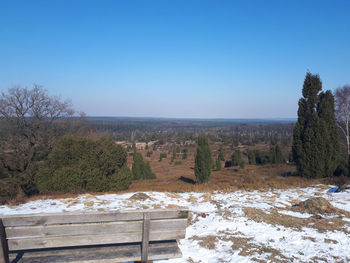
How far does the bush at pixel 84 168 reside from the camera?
12414 mm

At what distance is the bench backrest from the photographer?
2668 mm

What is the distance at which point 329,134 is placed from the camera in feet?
52.3

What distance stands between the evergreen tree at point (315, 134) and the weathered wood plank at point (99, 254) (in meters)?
15.3

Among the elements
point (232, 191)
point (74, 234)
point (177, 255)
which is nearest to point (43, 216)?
point (74, 234)

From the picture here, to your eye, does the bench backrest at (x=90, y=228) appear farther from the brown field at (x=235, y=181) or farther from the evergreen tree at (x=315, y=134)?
the evergreen tree at (x=315, y=134)

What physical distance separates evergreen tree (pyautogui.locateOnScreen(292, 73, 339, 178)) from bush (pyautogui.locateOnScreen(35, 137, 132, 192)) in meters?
11.3

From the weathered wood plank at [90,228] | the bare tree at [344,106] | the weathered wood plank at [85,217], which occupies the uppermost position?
the bare tree at [344,106]

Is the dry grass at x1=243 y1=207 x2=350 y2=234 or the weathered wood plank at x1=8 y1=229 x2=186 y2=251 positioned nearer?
the weathered wood plank at x1=8 y1=229 x2=186 y2=251

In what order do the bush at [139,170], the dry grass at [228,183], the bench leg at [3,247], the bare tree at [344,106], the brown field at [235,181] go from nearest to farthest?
1. the bench leg at [3,247]
2. the dry grass at [228,183]
3. the brown field at [235,181]
4. the bare tree at [344,106]
5. the bush at [139,170]

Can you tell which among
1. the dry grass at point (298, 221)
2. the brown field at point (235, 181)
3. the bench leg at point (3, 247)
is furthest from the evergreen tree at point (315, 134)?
the bench leg at point (3, 247)

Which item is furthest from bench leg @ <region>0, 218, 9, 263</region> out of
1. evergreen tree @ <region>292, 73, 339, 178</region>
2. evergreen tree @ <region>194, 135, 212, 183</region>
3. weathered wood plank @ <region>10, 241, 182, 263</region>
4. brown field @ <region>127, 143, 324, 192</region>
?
evergreen tree @ <region>194, 135, 212, 183</region>

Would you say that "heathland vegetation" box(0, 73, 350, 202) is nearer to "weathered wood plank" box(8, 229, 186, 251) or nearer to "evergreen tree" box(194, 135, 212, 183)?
"evergreen tree" box(194, 135, 212, 183)

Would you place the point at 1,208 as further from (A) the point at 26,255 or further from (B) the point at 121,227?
(B) the point at 121,227

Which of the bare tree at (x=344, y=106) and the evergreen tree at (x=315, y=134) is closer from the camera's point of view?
the evergreen tree at (x=315, y=134)
